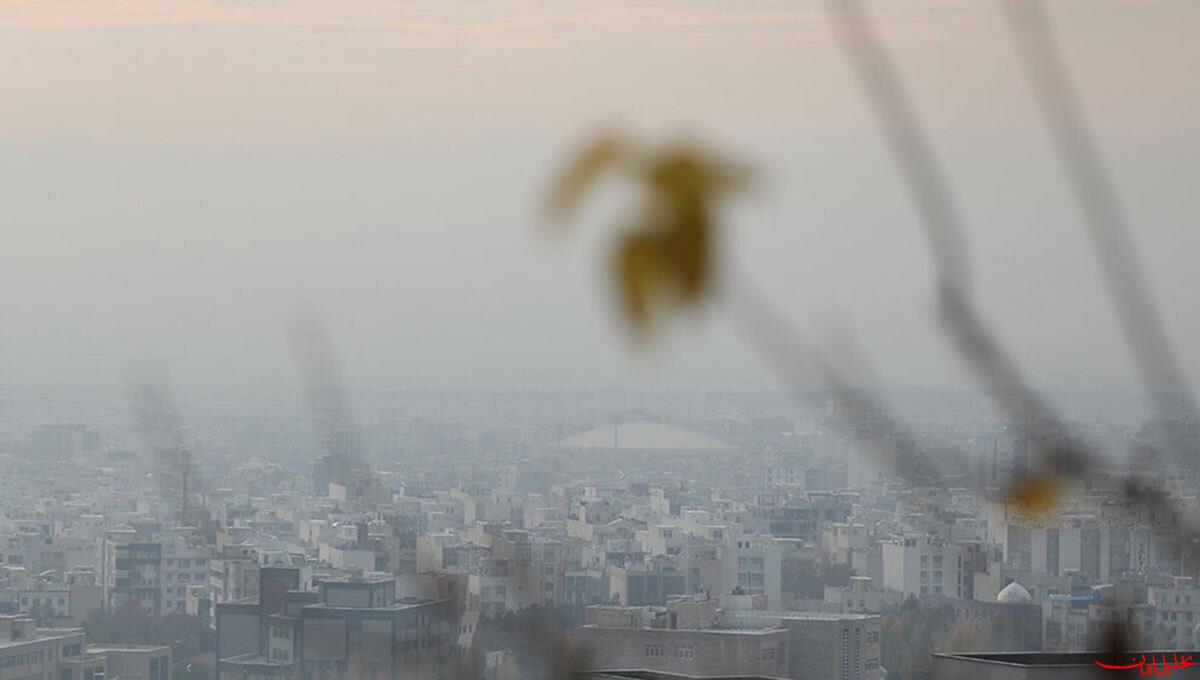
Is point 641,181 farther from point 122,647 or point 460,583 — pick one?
point 122,647

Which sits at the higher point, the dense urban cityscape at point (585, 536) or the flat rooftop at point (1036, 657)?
the dense urban cityscape at point (585, 536)

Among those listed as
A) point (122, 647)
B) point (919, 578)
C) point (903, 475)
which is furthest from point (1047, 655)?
point (122, 647)

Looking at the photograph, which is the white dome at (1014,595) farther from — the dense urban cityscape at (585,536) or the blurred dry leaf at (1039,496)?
the blurred dry leaf at (1039,496)

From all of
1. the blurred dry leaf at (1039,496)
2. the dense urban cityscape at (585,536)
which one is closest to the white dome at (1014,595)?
the dense urban cityscape at (585,536)

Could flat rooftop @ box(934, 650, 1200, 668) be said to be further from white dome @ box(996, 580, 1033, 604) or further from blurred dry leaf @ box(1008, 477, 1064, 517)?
blurred dry leaf @ box(1008, 477, 1064, 517)

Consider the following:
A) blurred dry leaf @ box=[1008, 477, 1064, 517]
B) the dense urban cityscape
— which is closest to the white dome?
the dense urban cityscape

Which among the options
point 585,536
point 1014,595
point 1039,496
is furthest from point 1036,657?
point 1039,496

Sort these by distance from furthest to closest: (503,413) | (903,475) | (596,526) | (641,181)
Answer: (596,526) < (503,413) < (903,475) < (641,181)

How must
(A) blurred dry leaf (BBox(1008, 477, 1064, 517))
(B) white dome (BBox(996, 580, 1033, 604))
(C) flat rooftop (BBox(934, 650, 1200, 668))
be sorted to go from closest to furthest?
1. (A) blurred dry leaf (BBox(1008, 477, 1064, 517))
2. (B) white dome (BBox(996, 580, 1033, 604))
3. (C) flat rooftop (BBox(934, 650, 1200, 668))
